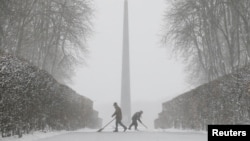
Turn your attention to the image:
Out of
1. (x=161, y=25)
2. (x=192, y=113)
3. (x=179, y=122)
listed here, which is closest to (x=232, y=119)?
(x=192, y=113)

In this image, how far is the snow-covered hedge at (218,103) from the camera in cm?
1513

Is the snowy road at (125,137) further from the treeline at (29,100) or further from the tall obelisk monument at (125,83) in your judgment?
the tall obelisk monument at (125,83)

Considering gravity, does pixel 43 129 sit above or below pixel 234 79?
below

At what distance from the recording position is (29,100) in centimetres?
1478

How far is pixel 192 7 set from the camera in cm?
2481

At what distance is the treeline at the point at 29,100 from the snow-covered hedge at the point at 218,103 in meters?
6.61

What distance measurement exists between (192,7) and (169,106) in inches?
369

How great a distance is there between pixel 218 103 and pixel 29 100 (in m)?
8.10

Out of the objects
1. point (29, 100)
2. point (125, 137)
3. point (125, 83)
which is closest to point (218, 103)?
point (125, 137)

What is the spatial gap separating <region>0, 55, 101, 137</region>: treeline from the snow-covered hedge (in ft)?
21.7

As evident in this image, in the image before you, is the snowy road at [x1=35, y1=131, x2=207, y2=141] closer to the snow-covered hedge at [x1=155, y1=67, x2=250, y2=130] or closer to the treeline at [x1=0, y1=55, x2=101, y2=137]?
the treeline at [x1=0, y1=55, x2=101, y2=137]

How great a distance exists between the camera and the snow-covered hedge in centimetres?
1513

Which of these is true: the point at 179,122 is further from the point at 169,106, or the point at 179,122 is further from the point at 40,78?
the point at 40,78

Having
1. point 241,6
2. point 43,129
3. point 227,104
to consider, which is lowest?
point 43,129
